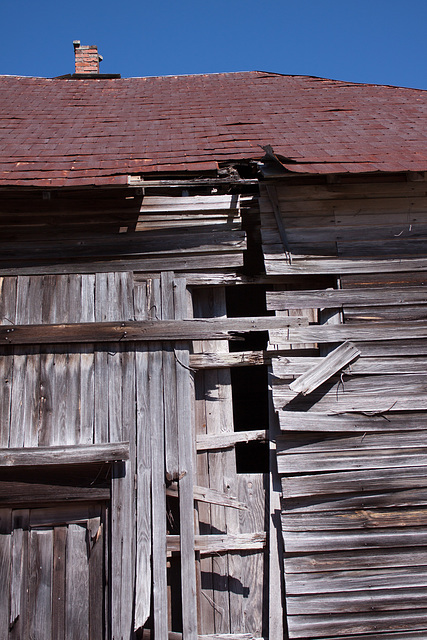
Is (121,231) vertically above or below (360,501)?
above

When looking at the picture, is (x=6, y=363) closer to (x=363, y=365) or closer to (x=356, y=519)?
(x=363, y=365)

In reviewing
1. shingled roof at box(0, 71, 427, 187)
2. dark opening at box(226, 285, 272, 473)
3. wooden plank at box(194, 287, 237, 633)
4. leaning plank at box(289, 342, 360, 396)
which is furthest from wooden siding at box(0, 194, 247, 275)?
dark opening at box(226, 285, 272, 473)

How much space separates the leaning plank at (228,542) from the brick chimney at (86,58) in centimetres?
880

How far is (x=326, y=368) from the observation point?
4.15 meters

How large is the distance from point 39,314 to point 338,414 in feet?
8.84

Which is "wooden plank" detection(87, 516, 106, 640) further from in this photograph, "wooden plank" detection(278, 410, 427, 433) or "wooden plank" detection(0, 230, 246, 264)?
"wooden plank" detection(0, 230, 246, 264)

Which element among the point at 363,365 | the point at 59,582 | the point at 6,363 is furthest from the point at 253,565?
the point at 6,363

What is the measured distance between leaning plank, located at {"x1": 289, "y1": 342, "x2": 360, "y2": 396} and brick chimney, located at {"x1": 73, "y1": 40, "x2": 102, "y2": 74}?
7.96 m

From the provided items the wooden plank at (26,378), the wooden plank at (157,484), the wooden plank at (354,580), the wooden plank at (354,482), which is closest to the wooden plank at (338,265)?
the wooden plank at (157,484)

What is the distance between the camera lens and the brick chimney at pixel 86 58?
9.31m

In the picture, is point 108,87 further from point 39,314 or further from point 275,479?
point 275,479

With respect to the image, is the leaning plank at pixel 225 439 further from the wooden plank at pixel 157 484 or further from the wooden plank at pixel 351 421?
the wooden plank at pixel 157 484

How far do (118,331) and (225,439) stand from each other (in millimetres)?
1348

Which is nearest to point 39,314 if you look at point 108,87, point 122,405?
point 122,405
